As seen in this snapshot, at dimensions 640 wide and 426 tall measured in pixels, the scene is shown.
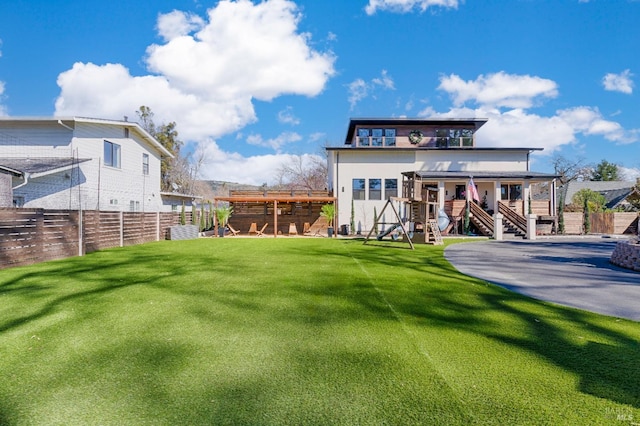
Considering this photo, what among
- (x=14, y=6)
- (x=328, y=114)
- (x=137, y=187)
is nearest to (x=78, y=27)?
(x=14, y=6)

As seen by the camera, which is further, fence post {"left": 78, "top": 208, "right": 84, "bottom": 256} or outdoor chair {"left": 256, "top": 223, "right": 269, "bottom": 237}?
outdoor chair {"left": 256, "top": 223, "right": 269, "bottom": 237}

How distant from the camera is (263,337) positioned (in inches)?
138

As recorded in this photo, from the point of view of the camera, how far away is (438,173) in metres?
21.4

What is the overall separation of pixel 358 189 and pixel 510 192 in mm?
10862

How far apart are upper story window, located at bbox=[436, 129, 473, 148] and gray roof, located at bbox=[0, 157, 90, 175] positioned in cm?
2156

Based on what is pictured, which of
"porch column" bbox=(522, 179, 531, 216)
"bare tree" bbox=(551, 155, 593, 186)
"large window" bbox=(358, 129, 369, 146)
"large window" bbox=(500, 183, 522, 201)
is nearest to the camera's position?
"porch column" bbox=(522, 179, 531, 216)

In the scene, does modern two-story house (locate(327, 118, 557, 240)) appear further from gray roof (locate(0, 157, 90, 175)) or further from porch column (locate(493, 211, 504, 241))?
gray roof (locate(0, 157, 90, 175))

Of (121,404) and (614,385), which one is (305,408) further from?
(614,385)

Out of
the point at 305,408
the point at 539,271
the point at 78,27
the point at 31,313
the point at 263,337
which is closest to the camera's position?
the point at 305,408

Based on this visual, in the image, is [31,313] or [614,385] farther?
[31,313]

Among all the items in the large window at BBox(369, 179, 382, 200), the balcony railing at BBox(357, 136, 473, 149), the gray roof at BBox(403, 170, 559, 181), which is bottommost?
the large window at BBox(369, 179, 382, 200)

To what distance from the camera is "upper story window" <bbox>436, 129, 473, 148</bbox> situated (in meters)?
23.7

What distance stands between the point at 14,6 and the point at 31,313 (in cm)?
1714

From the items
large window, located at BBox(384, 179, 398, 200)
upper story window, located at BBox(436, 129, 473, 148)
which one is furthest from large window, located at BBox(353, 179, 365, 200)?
upper story window, located at BBox(436, 129, 473, 148)
